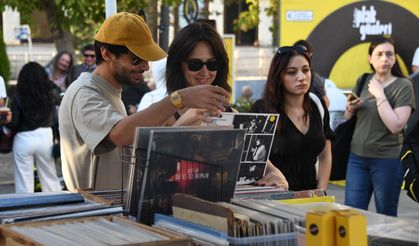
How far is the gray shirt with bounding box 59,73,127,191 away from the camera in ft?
10.9

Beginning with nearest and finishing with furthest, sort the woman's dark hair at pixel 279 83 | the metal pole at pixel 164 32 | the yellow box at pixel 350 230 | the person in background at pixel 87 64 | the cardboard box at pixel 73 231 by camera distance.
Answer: the yellow box at pixel 350 230 → the cardboard box at pixel 73 231 → the woman's dark hair at pixel 279 83 → the metal pole at pixel 164 32 → the person in background at pixel 87 64

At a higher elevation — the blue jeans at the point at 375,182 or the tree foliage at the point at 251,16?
the tree foliage at the point at 251,16

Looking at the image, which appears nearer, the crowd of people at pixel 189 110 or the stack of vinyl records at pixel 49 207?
the stack of vinyl records at pixel 49 207

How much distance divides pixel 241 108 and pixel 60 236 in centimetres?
868

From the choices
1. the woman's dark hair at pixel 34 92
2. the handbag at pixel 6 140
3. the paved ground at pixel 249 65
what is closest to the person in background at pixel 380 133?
the woman's dark hair at pixel 34 92

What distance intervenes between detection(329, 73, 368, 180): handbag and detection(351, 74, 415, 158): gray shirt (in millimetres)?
82

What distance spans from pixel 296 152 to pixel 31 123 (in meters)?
4.69

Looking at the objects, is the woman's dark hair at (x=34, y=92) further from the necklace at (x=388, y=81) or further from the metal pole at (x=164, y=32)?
the necklace at (x=388, y=81)

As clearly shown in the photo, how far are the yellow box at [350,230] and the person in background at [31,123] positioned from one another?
7246 mm

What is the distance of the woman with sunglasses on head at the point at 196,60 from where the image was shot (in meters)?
3.81

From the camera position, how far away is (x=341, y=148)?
673cm

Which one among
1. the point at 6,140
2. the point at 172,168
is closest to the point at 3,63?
the point at 6,140

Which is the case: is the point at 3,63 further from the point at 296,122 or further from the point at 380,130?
the point at 296,122

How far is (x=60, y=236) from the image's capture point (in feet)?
6.76
